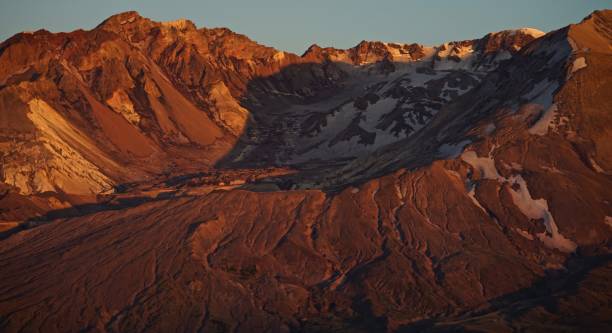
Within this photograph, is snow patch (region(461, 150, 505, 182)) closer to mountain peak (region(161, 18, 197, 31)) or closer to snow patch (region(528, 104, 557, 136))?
snow patch (region(528, 104, 557, 136))

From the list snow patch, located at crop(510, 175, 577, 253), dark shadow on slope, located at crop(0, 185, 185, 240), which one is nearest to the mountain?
snow patch, located at crop(510, 175, 577, 253)

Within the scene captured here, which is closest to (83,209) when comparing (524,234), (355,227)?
(355,227)

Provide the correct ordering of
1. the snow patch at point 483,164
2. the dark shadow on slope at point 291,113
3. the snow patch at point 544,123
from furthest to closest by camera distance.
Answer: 1. the dark shadow on slope at point 291,113
2. the snow patch at point 544,123
3. the snow patch at point 483,164

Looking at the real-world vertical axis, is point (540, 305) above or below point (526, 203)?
below

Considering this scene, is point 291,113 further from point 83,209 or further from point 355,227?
point 355,227

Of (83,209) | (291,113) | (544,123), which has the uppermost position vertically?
(544,123)

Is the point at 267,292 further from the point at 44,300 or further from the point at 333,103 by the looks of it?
the point at 333,103

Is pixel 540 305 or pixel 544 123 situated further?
pixel 544 123

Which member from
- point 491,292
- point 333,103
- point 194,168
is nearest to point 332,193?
point 491,292

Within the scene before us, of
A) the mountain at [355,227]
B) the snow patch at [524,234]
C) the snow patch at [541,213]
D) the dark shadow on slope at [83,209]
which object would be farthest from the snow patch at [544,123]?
the dark shadow on slope at [83,209]

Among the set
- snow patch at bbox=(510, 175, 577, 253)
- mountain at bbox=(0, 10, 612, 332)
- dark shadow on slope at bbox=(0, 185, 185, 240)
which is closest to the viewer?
mountain at bbox=(0, 10, 612, 332)

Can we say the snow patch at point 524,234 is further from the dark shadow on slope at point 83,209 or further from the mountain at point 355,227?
the dark shadow on slope at point 83,209

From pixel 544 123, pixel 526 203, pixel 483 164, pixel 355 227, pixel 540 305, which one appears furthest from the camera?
pixel 544 123
